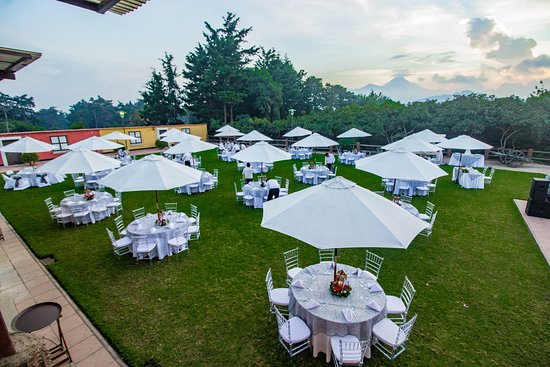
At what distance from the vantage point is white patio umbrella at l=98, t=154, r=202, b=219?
281 inches

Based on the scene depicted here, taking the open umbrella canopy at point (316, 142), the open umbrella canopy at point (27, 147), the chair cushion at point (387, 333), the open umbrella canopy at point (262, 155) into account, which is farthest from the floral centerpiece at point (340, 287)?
the open umbrella canopy at point (27, 147)

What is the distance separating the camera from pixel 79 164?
9766 millimetres

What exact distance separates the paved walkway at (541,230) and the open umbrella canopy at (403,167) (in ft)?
12.1

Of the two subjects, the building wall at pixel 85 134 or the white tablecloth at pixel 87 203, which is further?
the building wall at pixel 85 134

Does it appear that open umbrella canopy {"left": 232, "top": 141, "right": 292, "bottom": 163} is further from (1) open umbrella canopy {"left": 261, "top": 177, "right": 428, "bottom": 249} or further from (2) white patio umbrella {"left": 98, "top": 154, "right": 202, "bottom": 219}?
(1) open umbrella canopy {"left": 261, "top": 177, "right": 428, "bottom": 249}

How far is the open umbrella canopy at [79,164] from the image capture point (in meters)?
9.48

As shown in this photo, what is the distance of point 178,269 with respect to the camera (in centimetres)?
745

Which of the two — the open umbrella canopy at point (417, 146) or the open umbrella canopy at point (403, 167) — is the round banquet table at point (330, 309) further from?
the open umbrella canopy at point (417, 146)

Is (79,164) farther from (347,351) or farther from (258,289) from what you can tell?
(347,351)

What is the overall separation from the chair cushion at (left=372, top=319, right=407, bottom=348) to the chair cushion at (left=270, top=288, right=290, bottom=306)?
1685 millimetres

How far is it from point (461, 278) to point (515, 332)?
1.79 meters

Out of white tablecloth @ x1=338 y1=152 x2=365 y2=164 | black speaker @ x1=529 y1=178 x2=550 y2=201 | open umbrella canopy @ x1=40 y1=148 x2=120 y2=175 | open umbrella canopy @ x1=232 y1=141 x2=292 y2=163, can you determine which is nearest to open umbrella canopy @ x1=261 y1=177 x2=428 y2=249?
open umbrella canopy @ x1=232 y1=141 x2=292 y2=163

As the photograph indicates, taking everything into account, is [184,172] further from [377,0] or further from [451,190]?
[451,190]

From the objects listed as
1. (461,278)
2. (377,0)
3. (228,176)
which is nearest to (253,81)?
(228,176)
